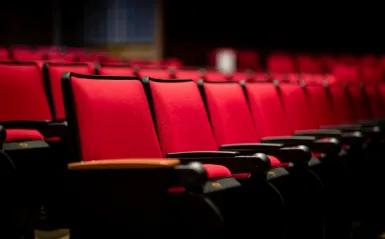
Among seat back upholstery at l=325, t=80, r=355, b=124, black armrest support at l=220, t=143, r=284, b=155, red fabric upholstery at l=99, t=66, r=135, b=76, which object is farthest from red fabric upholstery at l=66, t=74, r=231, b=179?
seat back upholstery at l=325, t=80, r=355, b=124

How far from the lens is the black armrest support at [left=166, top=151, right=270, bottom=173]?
0.78 meters

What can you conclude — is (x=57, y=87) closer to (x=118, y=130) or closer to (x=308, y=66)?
(x=118, y=130)

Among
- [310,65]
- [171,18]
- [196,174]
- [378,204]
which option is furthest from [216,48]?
[196,174]

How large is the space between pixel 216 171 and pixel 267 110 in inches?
17.6

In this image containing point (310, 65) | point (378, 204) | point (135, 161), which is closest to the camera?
point (135, 161)

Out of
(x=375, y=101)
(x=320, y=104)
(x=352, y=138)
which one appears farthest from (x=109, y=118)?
(x=375, y=101)

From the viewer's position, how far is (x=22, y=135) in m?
0.88

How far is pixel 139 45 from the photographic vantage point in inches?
155

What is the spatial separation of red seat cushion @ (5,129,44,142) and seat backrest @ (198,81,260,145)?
0.29m

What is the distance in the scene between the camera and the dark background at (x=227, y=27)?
12.8 ft

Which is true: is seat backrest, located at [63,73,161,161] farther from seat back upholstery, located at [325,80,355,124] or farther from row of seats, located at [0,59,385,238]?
seat back upholstery, located at [325,80,355,124]

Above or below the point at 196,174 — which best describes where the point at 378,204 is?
below

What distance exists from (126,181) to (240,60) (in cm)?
296

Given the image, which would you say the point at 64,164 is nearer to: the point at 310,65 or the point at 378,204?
the point at 378,204
